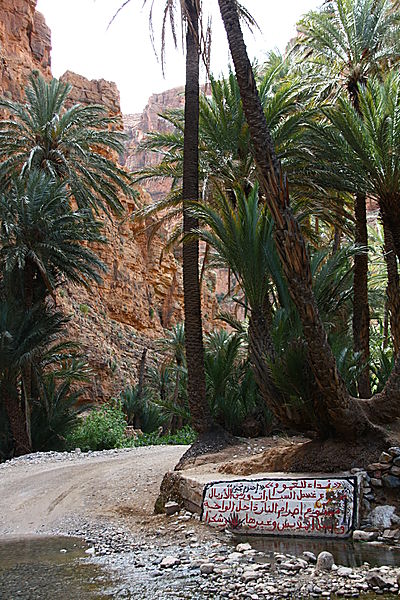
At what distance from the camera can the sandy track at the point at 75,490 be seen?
759 centimetres

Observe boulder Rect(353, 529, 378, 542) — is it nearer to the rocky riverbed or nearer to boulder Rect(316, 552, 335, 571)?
the rocky riverbed

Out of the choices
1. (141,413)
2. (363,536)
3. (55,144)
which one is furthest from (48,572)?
(141,413)

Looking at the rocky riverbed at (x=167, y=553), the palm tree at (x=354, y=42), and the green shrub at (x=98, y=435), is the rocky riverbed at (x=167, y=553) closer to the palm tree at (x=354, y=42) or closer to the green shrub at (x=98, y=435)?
the green shrub at (x=98, y=435)

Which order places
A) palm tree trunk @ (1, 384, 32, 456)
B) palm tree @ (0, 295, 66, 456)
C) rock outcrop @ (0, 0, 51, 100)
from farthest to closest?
rock outcrop @ (0, 0, 51, 100), palm tree trunk @ (1, 384, 32, 456), palm tree @ (0, 295, 66, 456)

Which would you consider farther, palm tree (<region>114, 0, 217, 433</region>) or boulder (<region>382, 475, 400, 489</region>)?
palm tree (<region>114, 0, 217, 433</region>)

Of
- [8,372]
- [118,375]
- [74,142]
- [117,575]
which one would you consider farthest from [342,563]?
[118,375]

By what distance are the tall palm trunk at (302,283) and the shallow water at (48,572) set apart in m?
3.12

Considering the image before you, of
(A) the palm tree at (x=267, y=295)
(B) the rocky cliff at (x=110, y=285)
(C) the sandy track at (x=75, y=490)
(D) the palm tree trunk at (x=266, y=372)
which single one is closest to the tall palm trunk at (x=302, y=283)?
(A) the palm tree at (x=267, y=295)

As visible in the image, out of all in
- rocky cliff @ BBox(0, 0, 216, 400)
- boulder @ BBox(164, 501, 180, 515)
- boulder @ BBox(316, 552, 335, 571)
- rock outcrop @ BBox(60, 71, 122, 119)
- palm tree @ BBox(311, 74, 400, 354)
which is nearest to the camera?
boulder @ BBox(316, 552, 335, 571)

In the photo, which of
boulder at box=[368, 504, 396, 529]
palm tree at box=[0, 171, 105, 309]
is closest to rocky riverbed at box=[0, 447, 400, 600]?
boulder at box=[368, 504, 396, 529]

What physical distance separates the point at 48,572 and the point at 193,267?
6.20 metres

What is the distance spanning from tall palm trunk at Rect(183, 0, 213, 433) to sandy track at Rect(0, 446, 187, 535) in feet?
4.02

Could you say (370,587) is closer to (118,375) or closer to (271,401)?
(271,401)

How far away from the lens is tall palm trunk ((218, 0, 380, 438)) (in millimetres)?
6406
